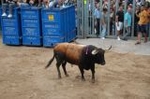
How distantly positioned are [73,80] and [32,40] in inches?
216

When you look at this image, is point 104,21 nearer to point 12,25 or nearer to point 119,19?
point 119,19

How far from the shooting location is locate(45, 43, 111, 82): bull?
32.5ft

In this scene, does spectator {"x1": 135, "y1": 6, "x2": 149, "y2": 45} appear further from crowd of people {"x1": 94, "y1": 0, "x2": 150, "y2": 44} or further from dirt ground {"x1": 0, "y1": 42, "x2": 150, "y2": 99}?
dirt ground {"x1": 0, "y1": 42, "x2": 150, "y2": 99}

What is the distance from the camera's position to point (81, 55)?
10180 millimetres

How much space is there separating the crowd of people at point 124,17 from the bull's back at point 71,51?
589 cm

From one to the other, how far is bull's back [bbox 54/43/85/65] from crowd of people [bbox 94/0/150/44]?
589cm

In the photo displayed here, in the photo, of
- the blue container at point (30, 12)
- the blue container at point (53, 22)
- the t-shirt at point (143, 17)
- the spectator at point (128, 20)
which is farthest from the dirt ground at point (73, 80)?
the spectator at point (128, 20)

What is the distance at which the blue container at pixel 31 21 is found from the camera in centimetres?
1529

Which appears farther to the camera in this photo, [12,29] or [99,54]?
[12,29]

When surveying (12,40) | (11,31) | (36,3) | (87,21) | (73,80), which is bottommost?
(73,80)

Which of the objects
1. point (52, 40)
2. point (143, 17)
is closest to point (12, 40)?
point (52, 40)

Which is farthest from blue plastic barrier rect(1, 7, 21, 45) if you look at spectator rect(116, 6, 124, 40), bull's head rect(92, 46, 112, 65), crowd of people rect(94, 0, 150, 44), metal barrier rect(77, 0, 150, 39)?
bull's head rect(92, 46, 112, 65)

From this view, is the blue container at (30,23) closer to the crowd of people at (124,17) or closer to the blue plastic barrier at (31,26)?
the blue plastic barrier at (31,26)

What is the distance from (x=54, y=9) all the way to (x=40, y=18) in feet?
2.91
